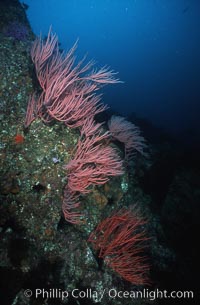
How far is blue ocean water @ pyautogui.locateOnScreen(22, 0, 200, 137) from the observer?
80375mm

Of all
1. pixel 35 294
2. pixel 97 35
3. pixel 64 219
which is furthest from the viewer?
pixel 97 35

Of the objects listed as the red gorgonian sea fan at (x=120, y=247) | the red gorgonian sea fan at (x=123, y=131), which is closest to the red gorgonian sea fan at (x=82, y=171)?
the red gorgonian sea fan at (x=120, y=247)

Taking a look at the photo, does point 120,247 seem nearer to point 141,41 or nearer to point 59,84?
point 59,84

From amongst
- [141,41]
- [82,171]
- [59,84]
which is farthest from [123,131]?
[141,41]

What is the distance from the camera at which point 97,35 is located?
140625mm

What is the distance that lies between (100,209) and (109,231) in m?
0.57

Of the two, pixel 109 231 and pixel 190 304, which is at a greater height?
pixel 109 231

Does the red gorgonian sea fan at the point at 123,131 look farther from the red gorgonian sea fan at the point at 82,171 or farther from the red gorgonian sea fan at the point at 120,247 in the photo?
the red gorgonian sea fan at the point at 120,247

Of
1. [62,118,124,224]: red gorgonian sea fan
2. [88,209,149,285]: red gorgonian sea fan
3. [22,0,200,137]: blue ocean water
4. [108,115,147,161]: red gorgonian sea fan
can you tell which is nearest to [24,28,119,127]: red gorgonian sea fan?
[62,118,124,224]: red gorgonian sea fan

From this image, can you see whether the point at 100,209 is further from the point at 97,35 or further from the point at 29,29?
the point at 97,35

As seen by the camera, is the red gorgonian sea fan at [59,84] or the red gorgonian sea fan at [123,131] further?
the red gorgonian sea fan at [123,131]

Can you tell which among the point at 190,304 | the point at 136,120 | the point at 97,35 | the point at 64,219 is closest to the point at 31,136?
the point at 64,219

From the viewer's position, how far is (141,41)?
129 m

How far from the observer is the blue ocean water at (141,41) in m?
80.4
